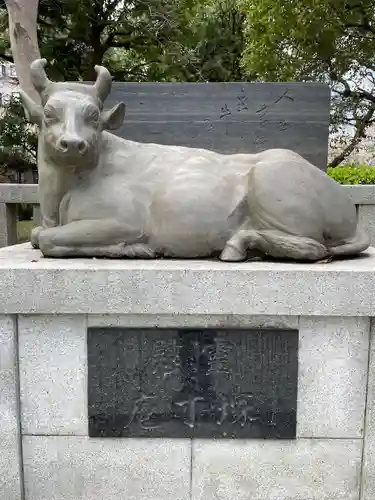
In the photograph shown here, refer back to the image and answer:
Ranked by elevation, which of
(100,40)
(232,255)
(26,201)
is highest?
(100,40)

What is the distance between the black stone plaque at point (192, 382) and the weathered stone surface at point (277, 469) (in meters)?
0.09

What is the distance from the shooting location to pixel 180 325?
279 cm

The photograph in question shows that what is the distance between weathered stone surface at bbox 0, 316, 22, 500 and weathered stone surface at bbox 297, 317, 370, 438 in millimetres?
1508

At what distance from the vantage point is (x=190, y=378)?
2812 mm

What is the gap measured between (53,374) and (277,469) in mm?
1302

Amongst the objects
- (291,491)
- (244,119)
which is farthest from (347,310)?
(244,119)

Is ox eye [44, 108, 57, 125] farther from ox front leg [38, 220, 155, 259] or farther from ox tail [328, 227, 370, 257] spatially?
ox tail [328, 227, 370, 257]

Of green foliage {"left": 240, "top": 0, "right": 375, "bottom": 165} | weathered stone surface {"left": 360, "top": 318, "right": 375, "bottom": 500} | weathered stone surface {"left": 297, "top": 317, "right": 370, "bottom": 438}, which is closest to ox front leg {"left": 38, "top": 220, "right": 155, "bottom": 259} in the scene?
weathered stone surface {"left": 297, "top": 317, "right": 370, "bottom": 438}

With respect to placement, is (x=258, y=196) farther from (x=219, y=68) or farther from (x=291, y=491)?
(x=219, y=68)

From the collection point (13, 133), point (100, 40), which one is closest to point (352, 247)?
point (13, 133)

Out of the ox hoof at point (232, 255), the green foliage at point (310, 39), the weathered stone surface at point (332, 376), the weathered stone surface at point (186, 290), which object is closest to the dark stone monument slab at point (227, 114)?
the ox hoof at point (232, 255)

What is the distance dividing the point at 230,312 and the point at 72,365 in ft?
2.89

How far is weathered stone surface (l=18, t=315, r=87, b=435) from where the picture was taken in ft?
9.16

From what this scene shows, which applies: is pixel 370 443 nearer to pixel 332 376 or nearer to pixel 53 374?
pixel 332 376
